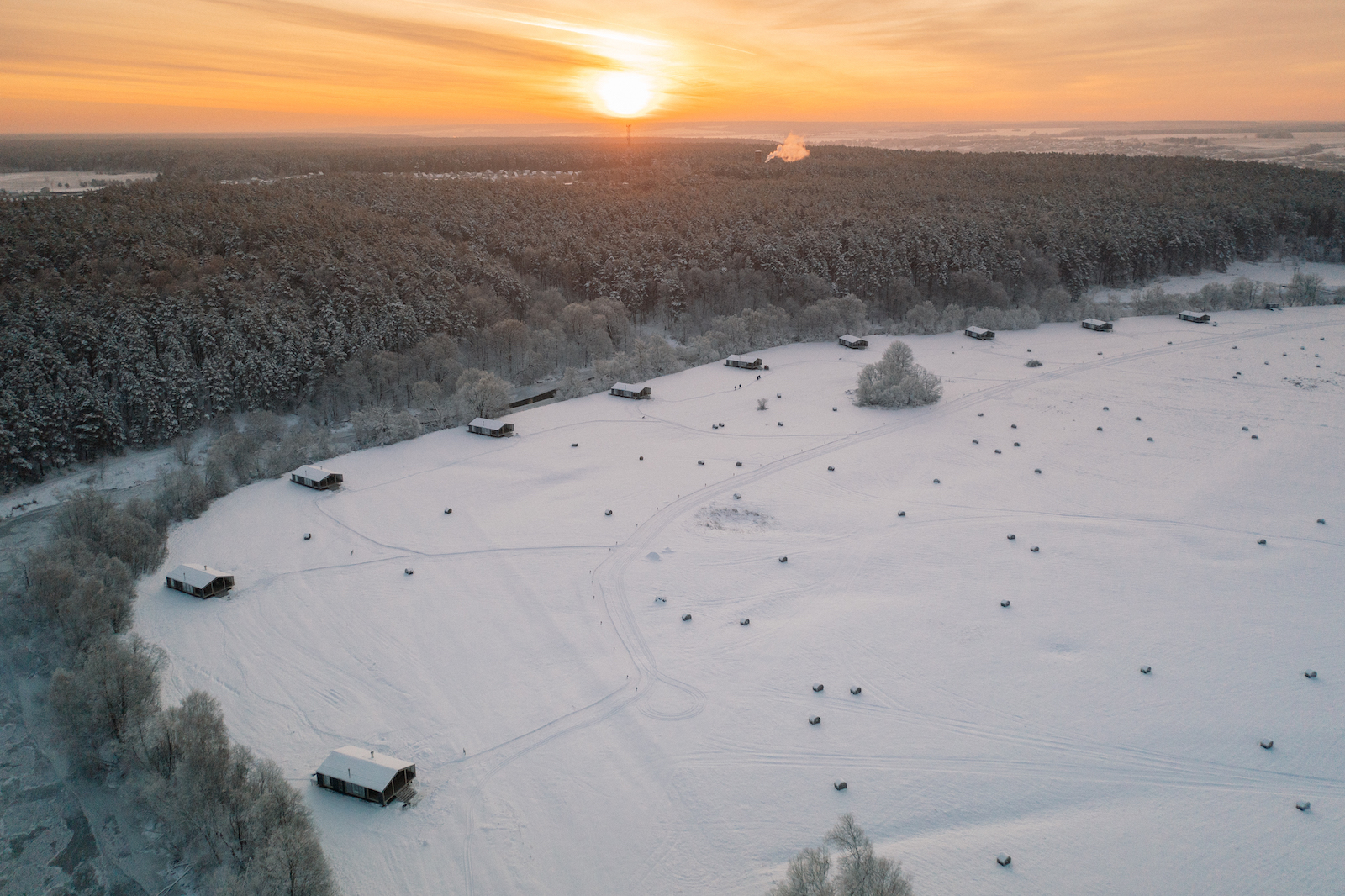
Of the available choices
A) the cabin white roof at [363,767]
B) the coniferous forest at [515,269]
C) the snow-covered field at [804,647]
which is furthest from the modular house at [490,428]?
the cabin white roof at [363,767]

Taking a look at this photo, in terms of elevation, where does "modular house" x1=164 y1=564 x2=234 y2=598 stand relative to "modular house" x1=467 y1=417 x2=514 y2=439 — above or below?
below

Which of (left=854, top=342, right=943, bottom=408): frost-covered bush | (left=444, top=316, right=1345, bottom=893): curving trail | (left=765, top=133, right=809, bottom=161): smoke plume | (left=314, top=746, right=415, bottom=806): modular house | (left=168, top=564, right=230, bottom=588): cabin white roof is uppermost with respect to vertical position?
(left=765, top=133, right=809, bottom=161): smoke plume

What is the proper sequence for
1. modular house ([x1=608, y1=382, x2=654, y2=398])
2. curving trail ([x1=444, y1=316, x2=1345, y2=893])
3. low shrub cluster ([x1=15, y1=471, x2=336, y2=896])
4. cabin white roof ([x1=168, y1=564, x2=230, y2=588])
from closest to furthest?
low shrub cluster ([x1=15, y1=471, x2=336, y2=896]), curving trail ([x1=444, y1=316, x2=1345, y2=893]), cabin white roof ([x1=168, y1=564, x2=230, y2=588]), modular house ([x1=608, y1=382, x2=654, y2=398])

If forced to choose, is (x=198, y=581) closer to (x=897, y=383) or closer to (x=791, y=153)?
(x=897, y=383)

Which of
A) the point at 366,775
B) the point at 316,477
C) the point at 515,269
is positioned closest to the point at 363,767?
the point at 366,775

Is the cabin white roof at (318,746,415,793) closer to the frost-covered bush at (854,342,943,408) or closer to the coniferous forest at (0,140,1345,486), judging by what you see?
the coniferous forest at (0,140,1345,486)

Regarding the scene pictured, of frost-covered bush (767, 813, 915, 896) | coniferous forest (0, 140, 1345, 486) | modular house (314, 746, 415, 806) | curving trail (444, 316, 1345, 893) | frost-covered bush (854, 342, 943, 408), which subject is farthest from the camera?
coniferous forest (0, 140, 1345, 486)

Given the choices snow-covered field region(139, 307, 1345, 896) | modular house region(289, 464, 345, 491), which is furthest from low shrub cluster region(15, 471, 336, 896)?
modular house region(289, 464, 345, 491)
